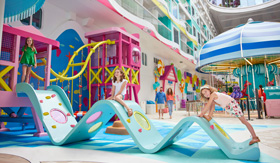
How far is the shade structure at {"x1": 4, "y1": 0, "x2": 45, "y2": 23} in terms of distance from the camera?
425 cm

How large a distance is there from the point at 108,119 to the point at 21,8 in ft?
10.5

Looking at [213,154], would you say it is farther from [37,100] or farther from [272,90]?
[272,90]

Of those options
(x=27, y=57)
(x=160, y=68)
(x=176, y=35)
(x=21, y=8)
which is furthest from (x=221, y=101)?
(x=176, y=35)

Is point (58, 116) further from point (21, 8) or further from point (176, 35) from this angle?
point (176, 35)

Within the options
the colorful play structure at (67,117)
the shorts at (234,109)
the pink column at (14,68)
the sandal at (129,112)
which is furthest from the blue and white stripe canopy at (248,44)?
the pink column at (14,68)

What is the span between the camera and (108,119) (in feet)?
13.2

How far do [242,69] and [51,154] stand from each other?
12382 mm

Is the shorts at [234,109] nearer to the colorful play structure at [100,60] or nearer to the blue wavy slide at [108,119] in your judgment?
the blue wavy slide at [108,119]

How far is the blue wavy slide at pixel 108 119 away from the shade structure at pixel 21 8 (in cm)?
168

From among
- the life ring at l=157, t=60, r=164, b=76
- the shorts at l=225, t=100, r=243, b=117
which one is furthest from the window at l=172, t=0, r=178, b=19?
the shorts at l=225, t=100, r=243, b=117

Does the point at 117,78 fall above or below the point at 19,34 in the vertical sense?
below

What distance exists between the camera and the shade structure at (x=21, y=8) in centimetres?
425

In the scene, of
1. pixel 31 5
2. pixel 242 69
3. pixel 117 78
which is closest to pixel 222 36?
pixel 242 69

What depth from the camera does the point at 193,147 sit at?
136 inches
